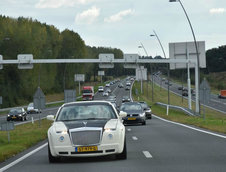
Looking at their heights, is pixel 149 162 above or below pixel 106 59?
below

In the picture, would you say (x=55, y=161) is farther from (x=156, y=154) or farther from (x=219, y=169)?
(x=219, y=169)

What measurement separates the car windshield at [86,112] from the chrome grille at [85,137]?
4.12 ft

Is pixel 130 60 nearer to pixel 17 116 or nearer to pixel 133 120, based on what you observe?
pixel 17 116

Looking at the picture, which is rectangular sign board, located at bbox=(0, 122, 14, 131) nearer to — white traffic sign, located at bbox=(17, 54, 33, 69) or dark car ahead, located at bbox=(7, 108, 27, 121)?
white traffic sign, located at bbox=(17, 54, 33, 69)

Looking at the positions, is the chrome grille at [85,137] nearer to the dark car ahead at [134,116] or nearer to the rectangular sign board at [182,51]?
the dark car ahead at [134,116]

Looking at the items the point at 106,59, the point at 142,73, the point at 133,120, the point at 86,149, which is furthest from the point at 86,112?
the point at 142,73

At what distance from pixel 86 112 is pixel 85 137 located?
1612mm

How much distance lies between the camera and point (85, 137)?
12.7 m

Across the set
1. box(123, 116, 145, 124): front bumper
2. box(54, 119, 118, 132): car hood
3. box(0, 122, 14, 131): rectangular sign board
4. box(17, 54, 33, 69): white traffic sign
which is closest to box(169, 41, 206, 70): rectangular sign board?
box(17, 54, 33, 69): white traffic sign

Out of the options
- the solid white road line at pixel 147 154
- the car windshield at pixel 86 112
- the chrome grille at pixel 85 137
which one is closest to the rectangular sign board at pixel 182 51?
the solid white road line at pixel 147 154

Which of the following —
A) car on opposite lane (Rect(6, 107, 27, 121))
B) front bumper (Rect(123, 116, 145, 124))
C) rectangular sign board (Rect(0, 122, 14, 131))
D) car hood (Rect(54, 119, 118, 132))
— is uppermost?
car hood (Rect(54, 119, 118, 132))

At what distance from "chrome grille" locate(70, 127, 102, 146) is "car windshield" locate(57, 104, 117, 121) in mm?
1254

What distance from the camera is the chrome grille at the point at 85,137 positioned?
1270 centimetres

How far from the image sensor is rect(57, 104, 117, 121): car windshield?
14109 mm
